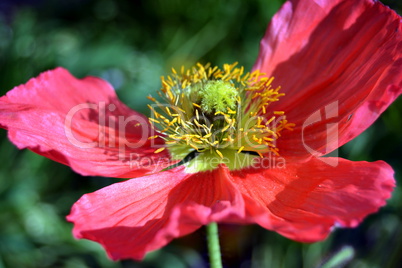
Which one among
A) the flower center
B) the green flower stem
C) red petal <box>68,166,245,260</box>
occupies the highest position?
the flower center

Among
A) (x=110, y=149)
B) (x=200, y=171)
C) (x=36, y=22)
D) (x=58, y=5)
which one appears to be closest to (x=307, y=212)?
(x=200, y=171)

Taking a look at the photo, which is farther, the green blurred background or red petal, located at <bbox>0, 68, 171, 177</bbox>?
the green blurred background

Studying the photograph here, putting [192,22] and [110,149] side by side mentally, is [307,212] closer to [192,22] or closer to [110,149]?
[110,149]

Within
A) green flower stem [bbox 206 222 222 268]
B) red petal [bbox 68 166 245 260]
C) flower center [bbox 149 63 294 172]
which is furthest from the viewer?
flower center [bbox 149 63 294 172]

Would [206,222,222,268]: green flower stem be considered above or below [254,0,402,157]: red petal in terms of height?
below

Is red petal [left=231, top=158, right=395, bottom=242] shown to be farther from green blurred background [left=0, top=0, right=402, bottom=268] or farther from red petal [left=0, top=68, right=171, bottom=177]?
red petal [left=0, top=68, right=171, bottom=177]

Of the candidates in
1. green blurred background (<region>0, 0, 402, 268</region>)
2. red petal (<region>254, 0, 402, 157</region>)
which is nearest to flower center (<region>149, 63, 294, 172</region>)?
red petal (<region>254, 0, 402, 157</region>)
